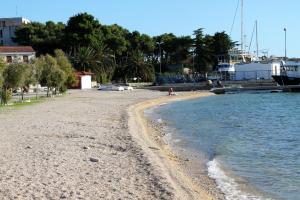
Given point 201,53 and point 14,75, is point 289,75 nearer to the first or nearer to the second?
point 201,53

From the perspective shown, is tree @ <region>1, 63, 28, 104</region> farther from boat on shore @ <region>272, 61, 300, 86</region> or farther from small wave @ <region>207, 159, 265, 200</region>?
boat on shore @ <region>272, 61, 300, 86</region>

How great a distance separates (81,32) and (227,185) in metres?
105

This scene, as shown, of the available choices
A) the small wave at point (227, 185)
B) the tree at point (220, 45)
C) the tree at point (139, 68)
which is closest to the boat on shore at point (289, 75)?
the tree at point (139, 68)

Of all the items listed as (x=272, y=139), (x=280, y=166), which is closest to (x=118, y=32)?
(x=272, y=139)

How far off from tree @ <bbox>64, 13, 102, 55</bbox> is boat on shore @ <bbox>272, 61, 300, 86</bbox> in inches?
1623

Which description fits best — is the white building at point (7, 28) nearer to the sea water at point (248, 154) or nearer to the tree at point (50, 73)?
the tree at point (50, 73)

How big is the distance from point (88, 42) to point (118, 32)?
13397 mm

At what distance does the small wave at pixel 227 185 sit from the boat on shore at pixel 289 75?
267ft

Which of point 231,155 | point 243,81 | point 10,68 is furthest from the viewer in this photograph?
point 243,81

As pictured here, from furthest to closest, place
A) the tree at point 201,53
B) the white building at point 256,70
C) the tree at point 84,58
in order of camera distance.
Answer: the tree at point 201,53, the tree at point 84,58, the white building at point 256,70

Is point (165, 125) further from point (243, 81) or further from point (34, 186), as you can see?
point (243, 81)

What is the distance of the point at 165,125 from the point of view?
36906mm

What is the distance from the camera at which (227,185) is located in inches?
593

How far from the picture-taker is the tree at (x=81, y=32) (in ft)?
375
